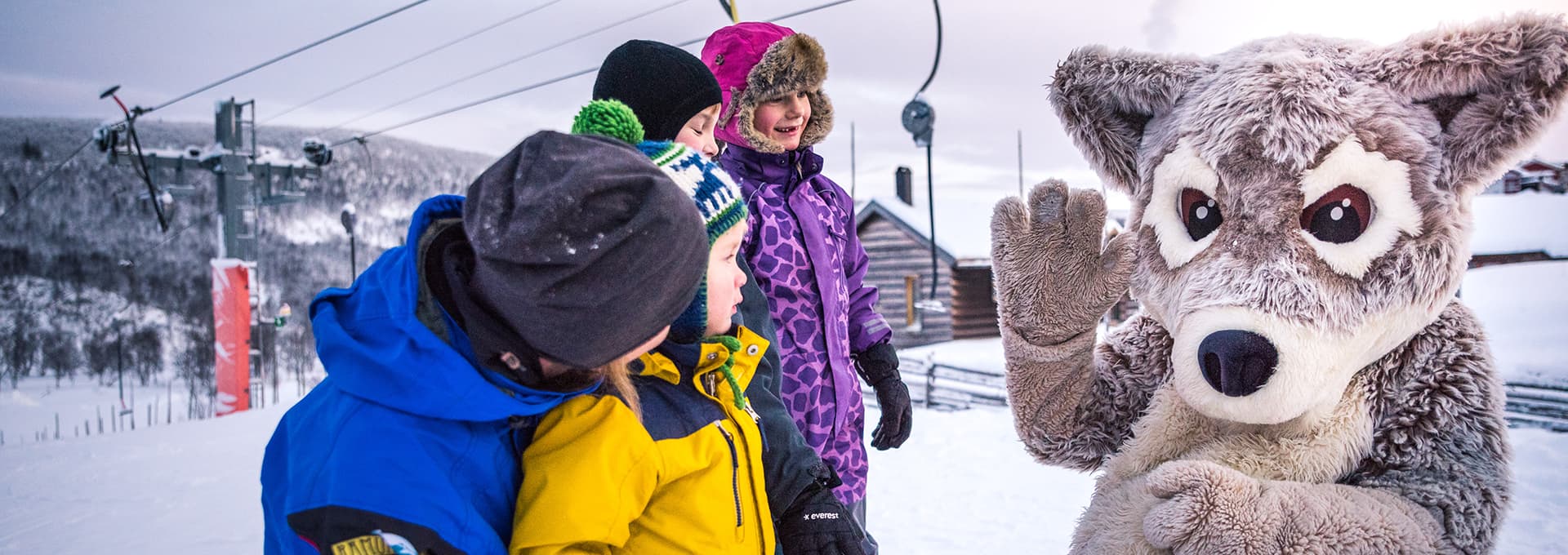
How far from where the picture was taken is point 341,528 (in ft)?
2.13

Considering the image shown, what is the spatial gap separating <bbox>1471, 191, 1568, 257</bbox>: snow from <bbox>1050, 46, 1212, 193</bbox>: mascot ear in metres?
8.24

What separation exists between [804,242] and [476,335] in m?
0.98

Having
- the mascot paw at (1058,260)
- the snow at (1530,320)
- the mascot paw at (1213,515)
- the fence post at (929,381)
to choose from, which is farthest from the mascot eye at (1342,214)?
the fence post at (929,381)

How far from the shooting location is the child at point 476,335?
0.68m

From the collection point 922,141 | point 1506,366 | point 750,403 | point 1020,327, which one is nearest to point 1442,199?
point 1020,327

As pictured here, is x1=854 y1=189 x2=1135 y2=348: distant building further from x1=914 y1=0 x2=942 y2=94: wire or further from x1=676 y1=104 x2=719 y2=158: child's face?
x1=676 y1=104 x2=719 y2=158: child's face

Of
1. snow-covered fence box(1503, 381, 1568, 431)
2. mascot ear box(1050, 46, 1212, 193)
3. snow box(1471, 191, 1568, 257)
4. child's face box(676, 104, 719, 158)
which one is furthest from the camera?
snow box(1471, 191, 1568, 257)

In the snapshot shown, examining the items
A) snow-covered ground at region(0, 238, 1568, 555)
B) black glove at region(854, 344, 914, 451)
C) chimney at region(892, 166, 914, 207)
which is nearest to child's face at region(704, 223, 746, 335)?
black glove at region(854, 344, 914, 451)

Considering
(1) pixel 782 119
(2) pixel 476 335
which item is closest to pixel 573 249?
(2) pixel 476 335

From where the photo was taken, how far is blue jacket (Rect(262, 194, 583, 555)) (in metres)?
0.66

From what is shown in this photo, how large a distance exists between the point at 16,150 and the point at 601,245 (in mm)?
13613

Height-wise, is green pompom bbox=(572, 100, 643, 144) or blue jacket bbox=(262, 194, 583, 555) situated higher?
green pompom bbox=(572, 100, 643, 144)

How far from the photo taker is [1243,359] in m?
1.05

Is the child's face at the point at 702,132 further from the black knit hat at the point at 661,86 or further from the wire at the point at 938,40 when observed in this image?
the wire at the point at 938,40
